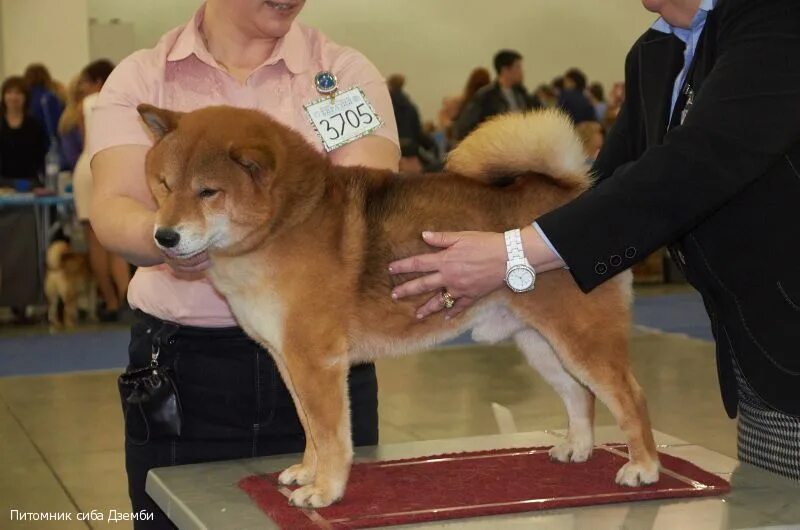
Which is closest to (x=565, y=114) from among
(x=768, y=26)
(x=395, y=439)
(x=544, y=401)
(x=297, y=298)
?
(x=768, y=26)

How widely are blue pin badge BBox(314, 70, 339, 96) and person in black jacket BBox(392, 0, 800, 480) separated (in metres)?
0.54

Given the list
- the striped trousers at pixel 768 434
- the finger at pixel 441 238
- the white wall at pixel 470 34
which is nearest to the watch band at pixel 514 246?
the finger at pixel 441 238

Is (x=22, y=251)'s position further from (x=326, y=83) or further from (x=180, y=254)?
(x=180, y=254)

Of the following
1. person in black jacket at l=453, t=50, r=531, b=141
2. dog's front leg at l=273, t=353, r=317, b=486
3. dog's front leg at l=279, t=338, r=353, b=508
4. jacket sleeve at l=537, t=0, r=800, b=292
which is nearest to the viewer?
jacket sleeve at l=537, t=0, r=800, b=292

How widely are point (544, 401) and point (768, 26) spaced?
15.8ft

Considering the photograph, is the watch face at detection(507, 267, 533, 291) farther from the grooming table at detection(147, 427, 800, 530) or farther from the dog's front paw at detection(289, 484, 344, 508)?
the dog's front paw at detection(289, 484, 344, 508)

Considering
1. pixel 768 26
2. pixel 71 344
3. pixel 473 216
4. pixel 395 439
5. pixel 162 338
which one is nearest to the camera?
pixel 768 26

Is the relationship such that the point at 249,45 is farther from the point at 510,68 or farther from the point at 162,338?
the point at 510,68

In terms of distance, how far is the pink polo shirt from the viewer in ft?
8.01

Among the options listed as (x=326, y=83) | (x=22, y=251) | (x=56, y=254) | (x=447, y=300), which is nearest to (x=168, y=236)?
(x=447, y=300)

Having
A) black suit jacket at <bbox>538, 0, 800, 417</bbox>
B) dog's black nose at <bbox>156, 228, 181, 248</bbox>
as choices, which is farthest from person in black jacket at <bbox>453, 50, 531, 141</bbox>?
dog's black nose at <bbox>156, 228, 181, 248</bbox>

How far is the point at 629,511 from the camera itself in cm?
203

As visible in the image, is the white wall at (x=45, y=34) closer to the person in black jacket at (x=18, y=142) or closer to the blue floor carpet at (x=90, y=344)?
the person in black jacket at (x=18, y=142)

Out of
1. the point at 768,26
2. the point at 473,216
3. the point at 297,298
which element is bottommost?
the point at 297,298
